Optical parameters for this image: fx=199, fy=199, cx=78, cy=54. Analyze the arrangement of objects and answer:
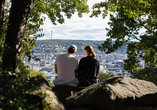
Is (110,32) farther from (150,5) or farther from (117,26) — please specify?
(150,5)

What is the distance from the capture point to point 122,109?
4398 millimetres

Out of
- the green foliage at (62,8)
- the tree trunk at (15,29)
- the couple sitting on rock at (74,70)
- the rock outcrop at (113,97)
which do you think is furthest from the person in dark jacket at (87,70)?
the green foliage at (62,8)

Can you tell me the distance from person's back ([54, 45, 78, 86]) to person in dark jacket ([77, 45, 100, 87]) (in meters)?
0.15

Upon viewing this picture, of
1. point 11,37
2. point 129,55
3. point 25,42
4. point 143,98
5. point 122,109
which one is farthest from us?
point 129,55

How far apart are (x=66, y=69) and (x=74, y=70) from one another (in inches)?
8.3

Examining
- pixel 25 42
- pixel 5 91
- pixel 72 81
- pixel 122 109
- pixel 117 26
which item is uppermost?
pixel 117 26

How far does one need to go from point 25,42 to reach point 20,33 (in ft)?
4.41

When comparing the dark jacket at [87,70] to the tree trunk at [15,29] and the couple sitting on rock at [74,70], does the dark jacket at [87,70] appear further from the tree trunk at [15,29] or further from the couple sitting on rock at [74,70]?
the tree trunk at [15,29]

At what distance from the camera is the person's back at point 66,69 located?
5.01m

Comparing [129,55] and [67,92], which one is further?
[129,55]

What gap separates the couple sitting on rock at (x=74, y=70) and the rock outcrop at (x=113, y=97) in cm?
52

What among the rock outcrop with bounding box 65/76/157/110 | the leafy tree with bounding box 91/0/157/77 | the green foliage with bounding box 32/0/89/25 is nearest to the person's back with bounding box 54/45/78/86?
the rock outcrop with bounding box 65/76/157/110

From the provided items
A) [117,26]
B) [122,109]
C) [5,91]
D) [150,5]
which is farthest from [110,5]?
[5,91]

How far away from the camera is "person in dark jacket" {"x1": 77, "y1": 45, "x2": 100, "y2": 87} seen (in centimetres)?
507
